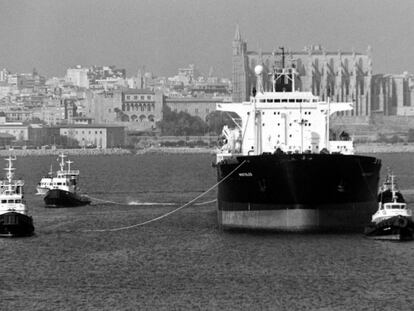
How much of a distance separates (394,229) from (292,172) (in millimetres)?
4760

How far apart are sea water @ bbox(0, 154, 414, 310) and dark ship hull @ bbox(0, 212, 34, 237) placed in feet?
1.97

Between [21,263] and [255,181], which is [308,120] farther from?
[21,263]

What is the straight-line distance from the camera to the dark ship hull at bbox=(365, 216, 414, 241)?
5750cm

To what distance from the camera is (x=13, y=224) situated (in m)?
60.5

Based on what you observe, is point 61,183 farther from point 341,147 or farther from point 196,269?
point 196,269

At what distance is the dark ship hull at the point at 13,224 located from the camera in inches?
2382

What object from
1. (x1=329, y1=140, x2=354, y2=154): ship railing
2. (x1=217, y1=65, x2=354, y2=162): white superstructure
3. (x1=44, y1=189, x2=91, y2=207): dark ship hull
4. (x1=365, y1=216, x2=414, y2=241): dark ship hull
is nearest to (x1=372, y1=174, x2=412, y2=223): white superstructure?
(x1=365, y1=216, x2=414, y2=241): dark ship hull

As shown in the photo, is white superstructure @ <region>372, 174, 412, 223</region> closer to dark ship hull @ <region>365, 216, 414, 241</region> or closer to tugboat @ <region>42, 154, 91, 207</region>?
dark ship hull @ <region>365, 216, 414, 241</region>

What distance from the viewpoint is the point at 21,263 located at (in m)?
51.9

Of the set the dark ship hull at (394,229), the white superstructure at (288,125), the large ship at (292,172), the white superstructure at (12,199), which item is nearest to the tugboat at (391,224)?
the dark ship hull at (394,229)

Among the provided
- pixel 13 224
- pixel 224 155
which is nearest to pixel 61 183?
pixel 224 155

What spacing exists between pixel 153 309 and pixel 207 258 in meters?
10.7

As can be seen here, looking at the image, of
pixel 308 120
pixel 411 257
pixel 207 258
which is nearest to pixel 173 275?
pixel 207 258

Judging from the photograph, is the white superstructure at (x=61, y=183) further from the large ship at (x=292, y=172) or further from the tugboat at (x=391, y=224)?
the tugboat at (x=391, y=224)
